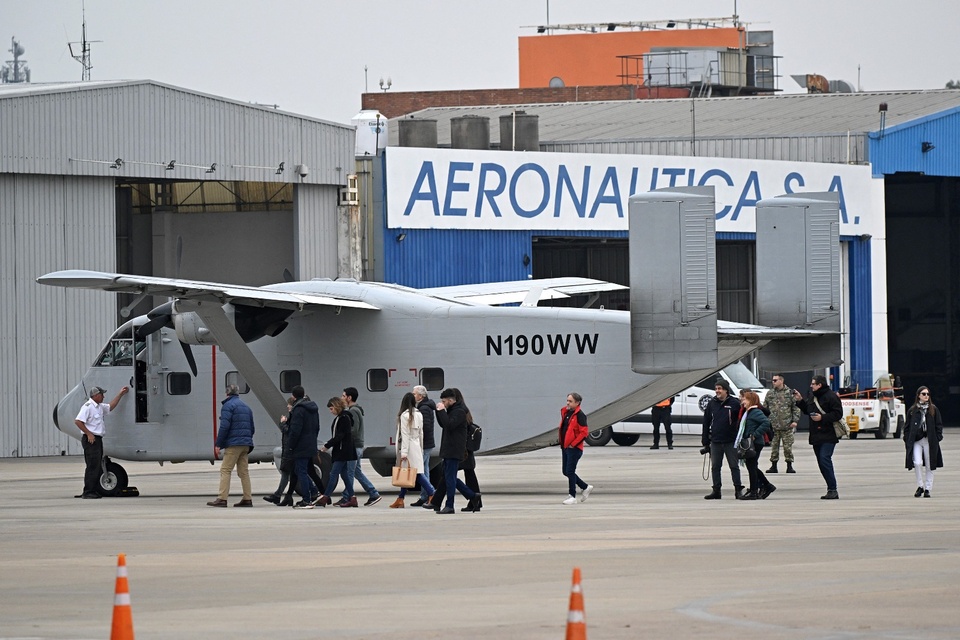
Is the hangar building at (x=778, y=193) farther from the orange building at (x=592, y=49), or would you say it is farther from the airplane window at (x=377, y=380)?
the orange building at (x=592, y=49)

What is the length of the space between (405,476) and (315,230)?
22.0m

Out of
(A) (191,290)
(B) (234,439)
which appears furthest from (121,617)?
(B) (234,439)

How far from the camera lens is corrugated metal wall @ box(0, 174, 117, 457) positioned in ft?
121

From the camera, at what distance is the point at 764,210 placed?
74.8 ft

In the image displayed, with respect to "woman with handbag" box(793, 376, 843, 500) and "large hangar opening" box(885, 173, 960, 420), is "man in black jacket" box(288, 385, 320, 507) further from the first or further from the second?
"large hangar opening" box(885, 173, 960, 420)

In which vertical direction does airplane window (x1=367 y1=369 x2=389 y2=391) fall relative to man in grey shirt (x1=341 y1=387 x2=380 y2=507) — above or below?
above

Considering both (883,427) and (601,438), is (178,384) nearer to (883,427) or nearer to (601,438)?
(601,438)

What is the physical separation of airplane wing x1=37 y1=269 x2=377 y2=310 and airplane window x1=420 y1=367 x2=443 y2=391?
1.32m

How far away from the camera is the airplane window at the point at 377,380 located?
23844mm

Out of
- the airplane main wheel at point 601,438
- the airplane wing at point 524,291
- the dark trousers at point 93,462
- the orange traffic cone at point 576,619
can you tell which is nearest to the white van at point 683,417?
the airplane main wheel at point 601,438

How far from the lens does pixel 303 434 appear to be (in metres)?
21.5

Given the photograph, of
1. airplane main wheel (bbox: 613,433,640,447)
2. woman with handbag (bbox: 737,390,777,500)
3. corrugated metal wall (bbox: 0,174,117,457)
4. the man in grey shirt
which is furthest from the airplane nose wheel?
airplane main wheel (bbox: 613,433,640,447)

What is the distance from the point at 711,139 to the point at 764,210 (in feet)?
92.5

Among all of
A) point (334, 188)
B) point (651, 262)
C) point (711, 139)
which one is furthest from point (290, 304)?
point (711, 139)
